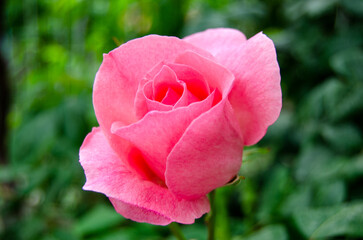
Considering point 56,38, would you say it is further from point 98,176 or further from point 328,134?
point 98,176

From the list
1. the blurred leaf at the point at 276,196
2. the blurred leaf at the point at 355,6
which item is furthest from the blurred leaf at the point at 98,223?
the blurred leaf at the point at 355,6

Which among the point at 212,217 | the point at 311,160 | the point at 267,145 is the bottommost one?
the point at 267,145

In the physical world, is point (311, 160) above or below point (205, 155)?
below

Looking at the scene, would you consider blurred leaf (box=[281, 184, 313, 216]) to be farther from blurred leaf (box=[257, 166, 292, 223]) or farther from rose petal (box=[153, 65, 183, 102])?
rose petal (box=[153, 65, 183, 102])

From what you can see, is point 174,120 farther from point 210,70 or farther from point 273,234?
point 273,234

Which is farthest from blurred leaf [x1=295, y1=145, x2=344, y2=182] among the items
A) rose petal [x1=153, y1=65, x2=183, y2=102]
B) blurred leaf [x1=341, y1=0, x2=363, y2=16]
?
rose petal [x1=153, y1=65, x2=183, y2=102]

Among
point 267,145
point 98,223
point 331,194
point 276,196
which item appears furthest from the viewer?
point 267,145

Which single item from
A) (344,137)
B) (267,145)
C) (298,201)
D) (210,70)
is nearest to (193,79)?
(210,70)
